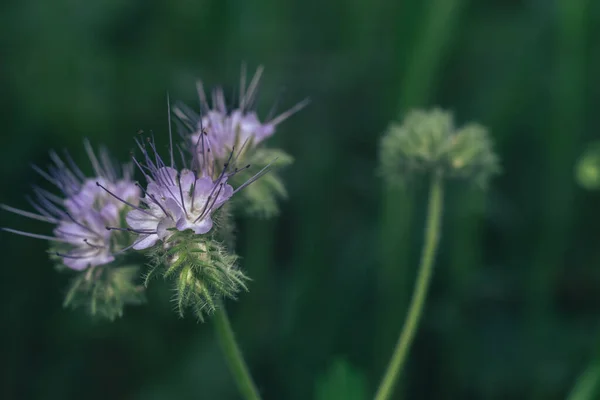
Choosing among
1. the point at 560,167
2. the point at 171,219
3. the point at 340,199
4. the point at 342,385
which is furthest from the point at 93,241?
the point at 560,167

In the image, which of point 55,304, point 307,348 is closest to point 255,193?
point 307,348

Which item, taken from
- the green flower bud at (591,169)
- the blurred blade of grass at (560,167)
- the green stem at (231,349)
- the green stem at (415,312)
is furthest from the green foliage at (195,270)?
the blurred blade of grass at (560,167)

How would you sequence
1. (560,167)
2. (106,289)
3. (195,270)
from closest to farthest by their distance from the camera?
(195,270) → (106,289) → (560,167)

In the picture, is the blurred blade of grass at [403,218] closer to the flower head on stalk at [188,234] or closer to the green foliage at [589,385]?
the green foliage at [589,385]

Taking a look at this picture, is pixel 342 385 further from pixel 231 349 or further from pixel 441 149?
pixel 441 149

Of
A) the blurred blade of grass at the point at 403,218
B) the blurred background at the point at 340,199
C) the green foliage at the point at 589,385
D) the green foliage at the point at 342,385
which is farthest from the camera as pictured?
the blurred background at the point at 340,199

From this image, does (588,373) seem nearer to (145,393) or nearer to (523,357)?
(523,357)

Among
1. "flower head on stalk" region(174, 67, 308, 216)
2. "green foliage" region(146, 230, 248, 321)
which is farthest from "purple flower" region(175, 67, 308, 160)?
"green foliage" region(146, 230, 248, 321)

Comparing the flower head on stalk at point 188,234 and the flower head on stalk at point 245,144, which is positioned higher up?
the flower head on stalk at point 245,144
